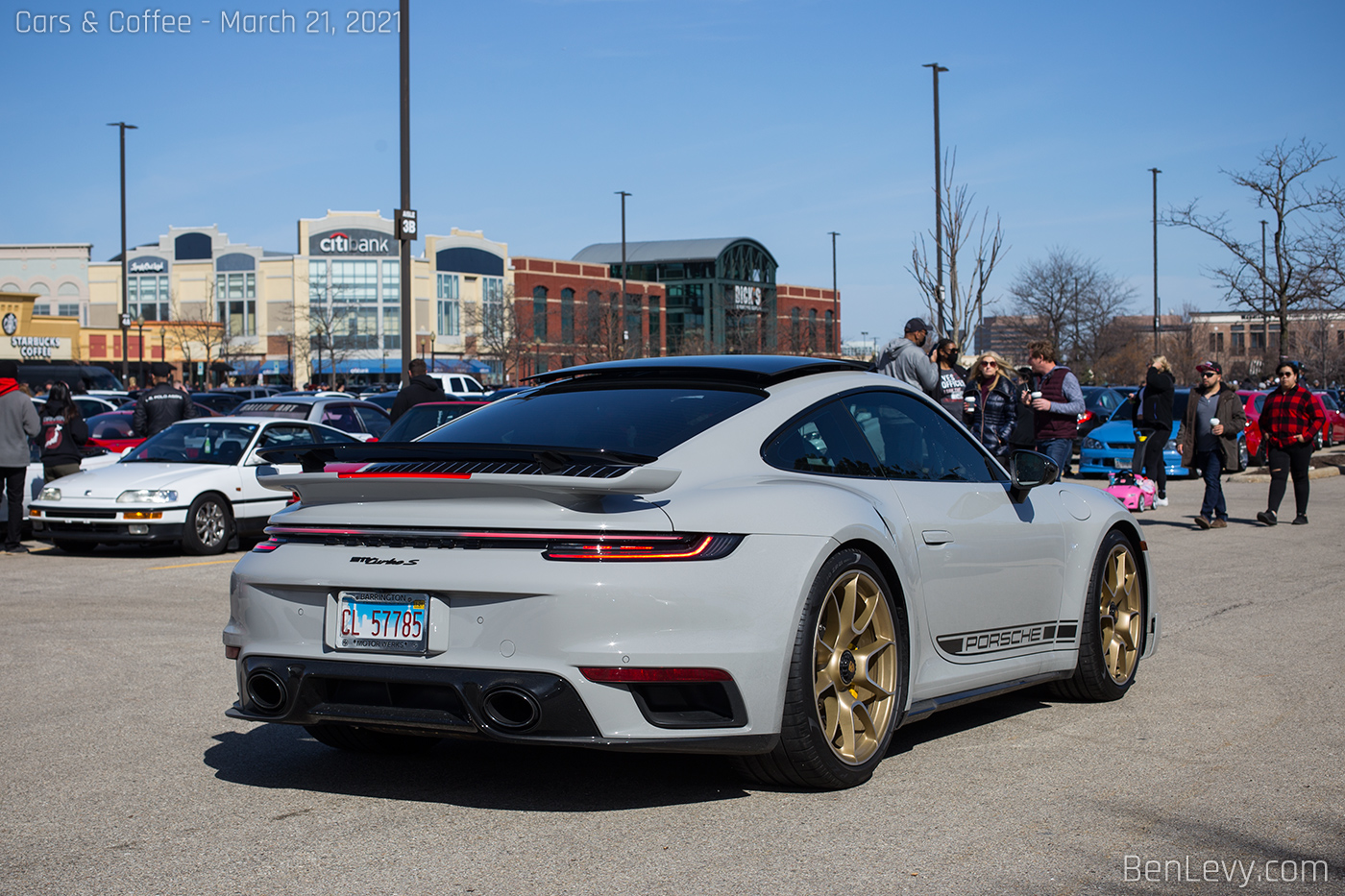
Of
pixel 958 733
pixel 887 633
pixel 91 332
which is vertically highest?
pixel 91 332

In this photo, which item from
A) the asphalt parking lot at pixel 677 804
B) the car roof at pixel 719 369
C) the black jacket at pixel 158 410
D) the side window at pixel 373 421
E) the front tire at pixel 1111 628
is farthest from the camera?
the side window at pixel 373 421

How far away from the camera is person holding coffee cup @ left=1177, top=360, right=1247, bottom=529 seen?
1426 centimetres

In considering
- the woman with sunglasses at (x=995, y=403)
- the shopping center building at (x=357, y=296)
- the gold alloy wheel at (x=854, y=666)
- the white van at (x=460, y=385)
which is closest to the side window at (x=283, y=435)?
the woman with sunglasses at (x=995, y=403)

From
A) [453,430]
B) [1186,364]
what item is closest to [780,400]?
[453,430]

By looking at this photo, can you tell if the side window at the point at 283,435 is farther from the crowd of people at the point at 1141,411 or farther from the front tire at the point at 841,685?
the front tire at the point at 841,685

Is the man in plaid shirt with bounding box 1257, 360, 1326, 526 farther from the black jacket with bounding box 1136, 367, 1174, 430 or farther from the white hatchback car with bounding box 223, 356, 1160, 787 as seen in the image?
the white hatchback car with bounding box 223, 356, 1160, 787

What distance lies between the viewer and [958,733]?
541cm

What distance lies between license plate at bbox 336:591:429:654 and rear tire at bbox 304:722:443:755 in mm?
953

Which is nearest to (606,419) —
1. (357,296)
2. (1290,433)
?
(1290,433)

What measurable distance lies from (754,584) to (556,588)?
0.61 m

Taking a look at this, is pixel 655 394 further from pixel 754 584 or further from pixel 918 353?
pixel 918 353

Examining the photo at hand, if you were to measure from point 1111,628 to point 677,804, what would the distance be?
8.64ft

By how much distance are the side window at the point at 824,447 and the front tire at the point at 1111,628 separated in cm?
157

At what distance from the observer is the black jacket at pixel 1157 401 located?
14609 millimetres
